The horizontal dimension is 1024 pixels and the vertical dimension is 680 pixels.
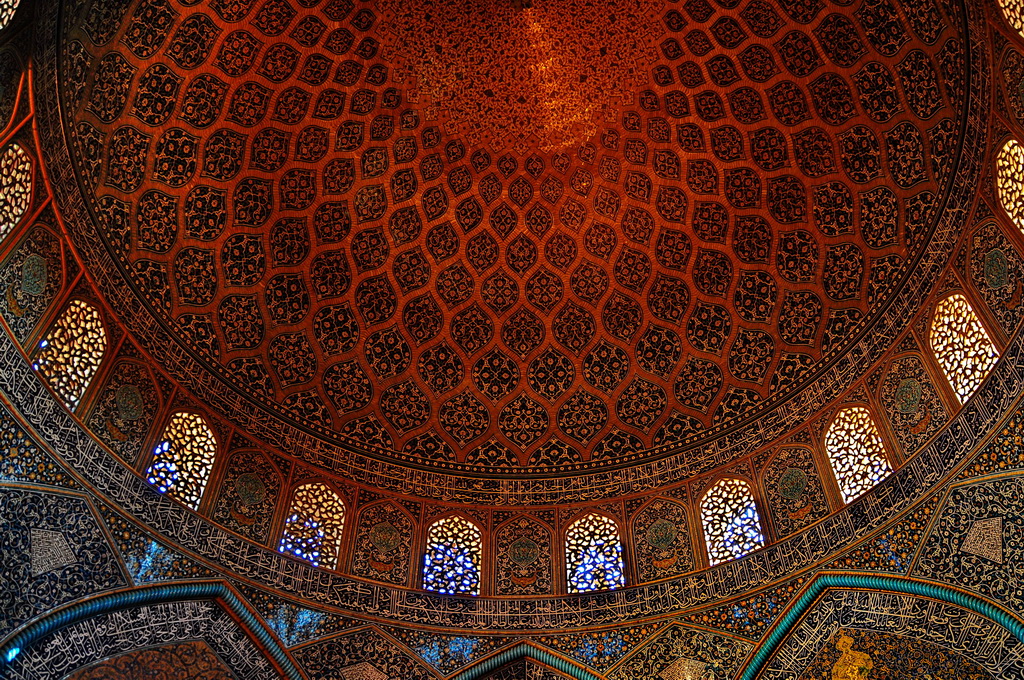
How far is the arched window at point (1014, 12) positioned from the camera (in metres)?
10.6

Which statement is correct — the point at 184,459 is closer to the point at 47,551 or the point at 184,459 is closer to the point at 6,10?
the point at 47,551

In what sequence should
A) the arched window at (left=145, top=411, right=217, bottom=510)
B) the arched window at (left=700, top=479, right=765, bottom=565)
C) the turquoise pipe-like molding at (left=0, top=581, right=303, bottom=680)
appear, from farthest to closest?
the arched window at (left=700, top=479, right=765, bottom=565), the arched window at (left=145, top=411, right=217, bottom=510), the turquoise pipe-like molding at (left=0, top=581, right=303, bottom=680)

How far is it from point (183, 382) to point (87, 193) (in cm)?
222

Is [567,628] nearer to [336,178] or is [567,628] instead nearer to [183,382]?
[183,382]

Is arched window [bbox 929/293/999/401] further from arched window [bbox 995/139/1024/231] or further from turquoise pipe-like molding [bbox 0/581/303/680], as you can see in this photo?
turquoise pipe-like molding [bbox 0/581/303/680]

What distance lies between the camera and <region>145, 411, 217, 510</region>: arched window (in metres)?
11.9

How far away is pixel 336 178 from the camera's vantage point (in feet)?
47.2

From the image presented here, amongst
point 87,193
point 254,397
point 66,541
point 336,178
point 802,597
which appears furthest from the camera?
point 336,178

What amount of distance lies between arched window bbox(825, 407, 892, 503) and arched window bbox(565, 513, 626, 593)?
8.18 feet

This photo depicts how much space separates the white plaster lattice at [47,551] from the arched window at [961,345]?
28.1 ft

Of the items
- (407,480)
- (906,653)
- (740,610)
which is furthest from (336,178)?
(906,653)

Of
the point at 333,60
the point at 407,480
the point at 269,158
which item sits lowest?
the point at 407,480

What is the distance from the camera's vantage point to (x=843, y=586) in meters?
11.2

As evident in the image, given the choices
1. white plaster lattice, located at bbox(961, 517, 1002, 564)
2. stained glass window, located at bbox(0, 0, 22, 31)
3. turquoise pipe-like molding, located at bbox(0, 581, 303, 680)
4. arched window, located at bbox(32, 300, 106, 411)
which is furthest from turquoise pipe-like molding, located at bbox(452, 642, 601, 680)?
stained glass window, located at bbox(0, 0, 22, 31)
